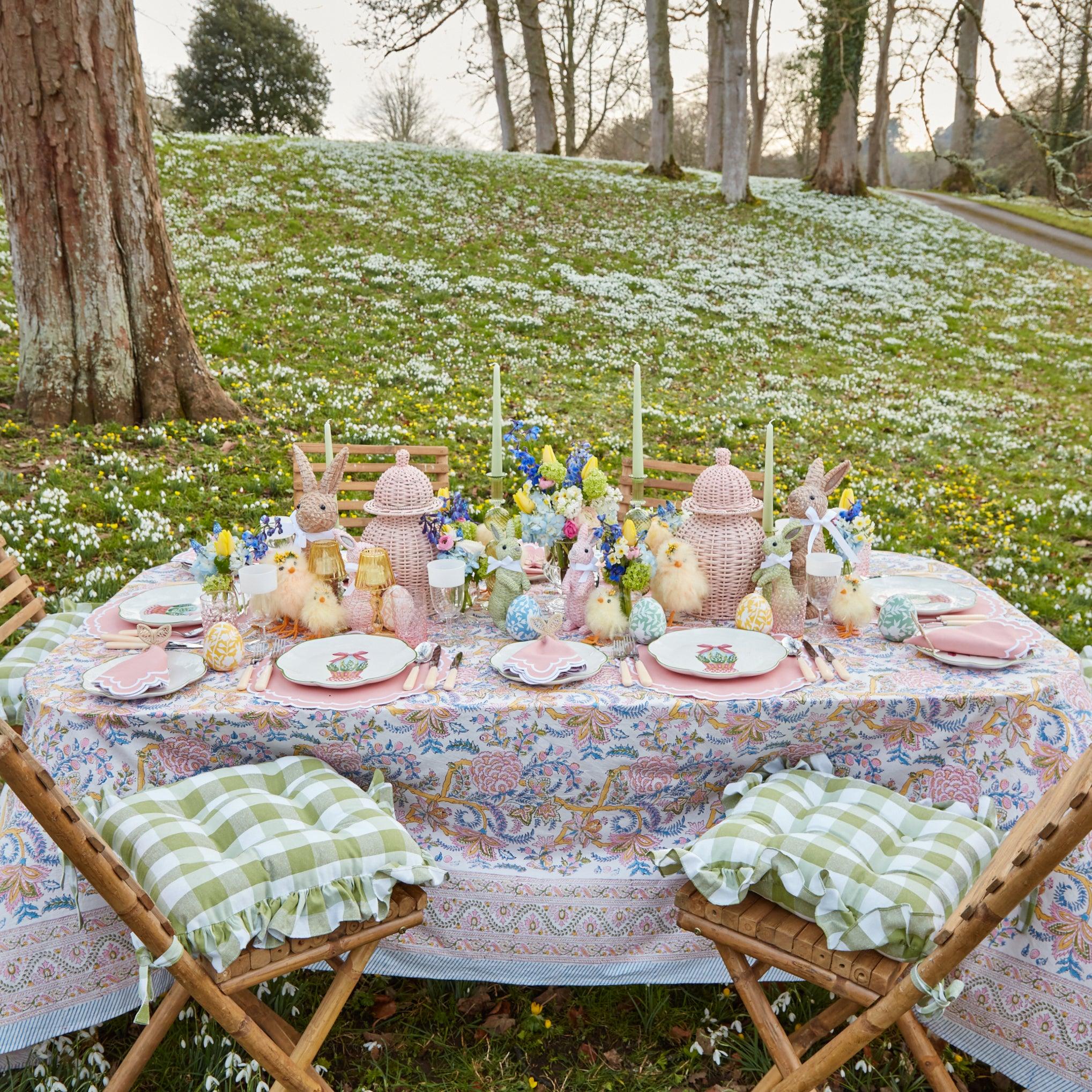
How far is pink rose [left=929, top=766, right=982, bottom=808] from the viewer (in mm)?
2453

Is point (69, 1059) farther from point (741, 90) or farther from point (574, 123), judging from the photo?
point (574, 123)

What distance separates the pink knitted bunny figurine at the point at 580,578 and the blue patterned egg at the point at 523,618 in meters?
0.14

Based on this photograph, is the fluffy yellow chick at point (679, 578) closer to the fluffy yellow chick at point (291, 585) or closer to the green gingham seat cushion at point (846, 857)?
the green gingham seat cushion at point (846, 857)

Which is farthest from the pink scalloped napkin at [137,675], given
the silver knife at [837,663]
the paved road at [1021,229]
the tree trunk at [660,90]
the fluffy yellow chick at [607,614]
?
the tree trunk at [660,90]

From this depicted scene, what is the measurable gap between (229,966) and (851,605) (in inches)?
81.7

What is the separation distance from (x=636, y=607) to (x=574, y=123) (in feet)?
108

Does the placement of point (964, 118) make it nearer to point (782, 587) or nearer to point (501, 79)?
point (501, 79)

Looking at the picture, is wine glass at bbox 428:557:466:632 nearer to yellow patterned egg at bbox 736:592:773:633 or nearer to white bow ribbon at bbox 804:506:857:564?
yellow patterned egg at bbox 736:592:773:633

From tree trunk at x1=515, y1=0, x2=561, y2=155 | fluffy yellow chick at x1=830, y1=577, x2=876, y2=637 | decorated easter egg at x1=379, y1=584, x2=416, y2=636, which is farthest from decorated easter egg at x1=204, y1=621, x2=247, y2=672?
tree trunk at x1=515, y1=0, x2=561, y2=155

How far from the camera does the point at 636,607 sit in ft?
8.89

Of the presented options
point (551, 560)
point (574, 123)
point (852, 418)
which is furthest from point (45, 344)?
point (574, 123)

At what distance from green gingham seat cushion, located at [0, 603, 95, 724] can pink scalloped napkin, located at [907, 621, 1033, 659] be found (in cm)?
280

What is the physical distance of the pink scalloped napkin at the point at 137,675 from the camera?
92.0 inches

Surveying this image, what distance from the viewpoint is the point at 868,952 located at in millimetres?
2027
